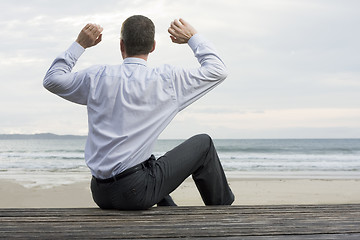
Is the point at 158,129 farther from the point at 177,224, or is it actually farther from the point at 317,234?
the point at 317,234

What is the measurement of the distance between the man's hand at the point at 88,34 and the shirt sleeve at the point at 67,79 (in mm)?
65

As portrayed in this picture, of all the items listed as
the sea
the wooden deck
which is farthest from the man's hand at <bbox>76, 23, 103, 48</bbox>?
the sea

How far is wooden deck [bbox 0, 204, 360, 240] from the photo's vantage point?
218cm

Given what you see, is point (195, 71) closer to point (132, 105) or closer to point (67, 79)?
point (132, 105)

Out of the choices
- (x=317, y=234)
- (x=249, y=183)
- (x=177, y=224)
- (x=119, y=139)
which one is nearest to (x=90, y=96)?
(x=119, y=139)

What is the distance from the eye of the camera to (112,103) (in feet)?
8.08

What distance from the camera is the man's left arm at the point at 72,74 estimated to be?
2555 millimetres

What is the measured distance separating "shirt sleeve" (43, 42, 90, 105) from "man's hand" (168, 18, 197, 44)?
2.04 feet

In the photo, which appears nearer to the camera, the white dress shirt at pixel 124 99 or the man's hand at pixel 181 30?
the white dress shirt at pixel 124 99

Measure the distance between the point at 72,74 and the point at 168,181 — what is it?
0.84 metres

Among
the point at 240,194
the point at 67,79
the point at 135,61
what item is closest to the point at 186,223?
the point at 135,61

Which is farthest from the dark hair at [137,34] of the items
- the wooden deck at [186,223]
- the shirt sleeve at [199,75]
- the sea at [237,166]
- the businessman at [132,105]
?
the sea at [237,166]

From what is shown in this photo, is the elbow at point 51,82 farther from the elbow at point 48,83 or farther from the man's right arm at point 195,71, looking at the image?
the man's right arm at point 195,71

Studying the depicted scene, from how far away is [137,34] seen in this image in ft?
8.13
